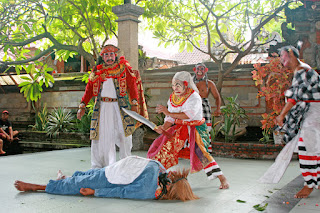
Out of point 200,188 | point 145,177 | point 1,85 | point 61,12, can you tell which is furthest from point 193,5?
point 1,85

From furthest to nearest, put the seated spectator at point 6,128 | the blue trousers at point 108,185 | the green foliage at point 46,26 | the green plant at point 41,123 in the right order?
the green plant at point 41,123 → the seated spectator at point 6,128 → the green foliage at point 46,26 → the blue trousers at point 108,185

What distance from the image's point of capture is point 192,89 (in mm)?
5055

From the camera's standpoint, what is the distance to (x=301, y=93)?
4.62 metres

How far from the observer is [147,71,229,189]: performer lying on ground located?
4.90m

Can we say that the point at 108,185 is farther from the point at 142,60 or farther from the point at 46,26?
the point at 142,60

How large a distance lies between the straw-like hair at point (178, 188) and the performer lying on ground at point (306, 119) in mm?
1377

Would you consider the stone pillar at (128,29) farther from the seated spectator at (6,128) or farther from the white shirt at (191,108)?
the seated spectator at (6,128)

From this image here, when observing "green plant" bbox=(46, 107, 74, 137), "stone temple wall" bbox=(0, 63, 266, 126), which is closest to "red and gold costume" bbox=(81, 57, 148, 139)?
"stone temple wall" bbox=(0, 63, 266, 126)

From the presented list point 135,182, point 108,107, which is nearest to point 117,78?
point 108,107

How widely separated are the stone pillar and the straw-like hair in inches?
189

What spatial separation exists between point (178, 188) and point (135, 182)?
0.50 metres

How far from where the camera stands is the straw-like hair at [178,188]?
4.27 metres

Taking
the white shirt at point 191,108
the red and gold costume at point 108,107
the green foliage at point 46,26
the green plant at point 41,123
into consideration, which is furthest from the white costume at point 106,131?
the green plant at point 41,123

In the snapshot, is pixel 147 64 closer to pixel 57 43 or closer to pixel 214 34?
pixel 214 34
